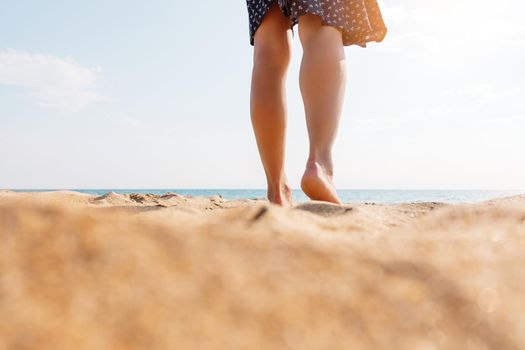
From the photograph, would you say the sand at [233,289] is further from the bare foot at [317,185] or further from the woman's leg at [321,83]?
the woman's leg at [321,83]

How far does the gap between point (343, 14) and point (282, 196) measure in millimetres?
686

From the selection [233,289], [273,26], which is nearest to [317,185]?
[273,26]

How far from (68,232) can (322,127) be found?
126 cm

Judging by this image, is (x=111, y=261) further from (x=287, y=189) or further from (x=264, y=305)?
(x=287, y=189)

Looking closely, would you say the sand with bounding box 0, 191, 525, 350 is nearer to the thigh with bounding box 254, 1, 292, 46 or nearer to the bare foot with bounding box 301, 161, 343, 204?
the bare foot with bounding box 301, 161, 343, 204

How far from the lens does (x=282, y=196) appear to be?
1.74 m

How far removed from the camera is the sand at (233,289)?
12.7 inches

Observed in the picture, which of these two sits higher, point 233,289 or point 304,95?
point 304,95

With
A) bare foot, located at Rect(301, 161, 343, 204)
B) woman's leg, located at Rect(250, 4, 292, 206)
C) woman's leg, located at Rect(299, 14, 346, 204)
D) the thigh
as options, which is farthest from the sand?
the thigh

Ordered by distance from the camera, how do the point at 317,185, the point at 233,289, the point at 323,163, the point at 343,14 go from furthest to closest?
the point at 343,14 < the point at 323,163 < the point at 317,185 < the point at 233,289

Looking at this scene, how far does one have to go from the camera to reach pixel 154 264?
0.40m

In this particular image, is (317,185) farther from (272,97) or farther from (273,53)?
(273,53)

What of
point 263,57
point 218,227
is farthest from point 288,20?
point 218,227

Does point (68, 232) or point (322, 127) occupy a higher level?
point (322, 127)
